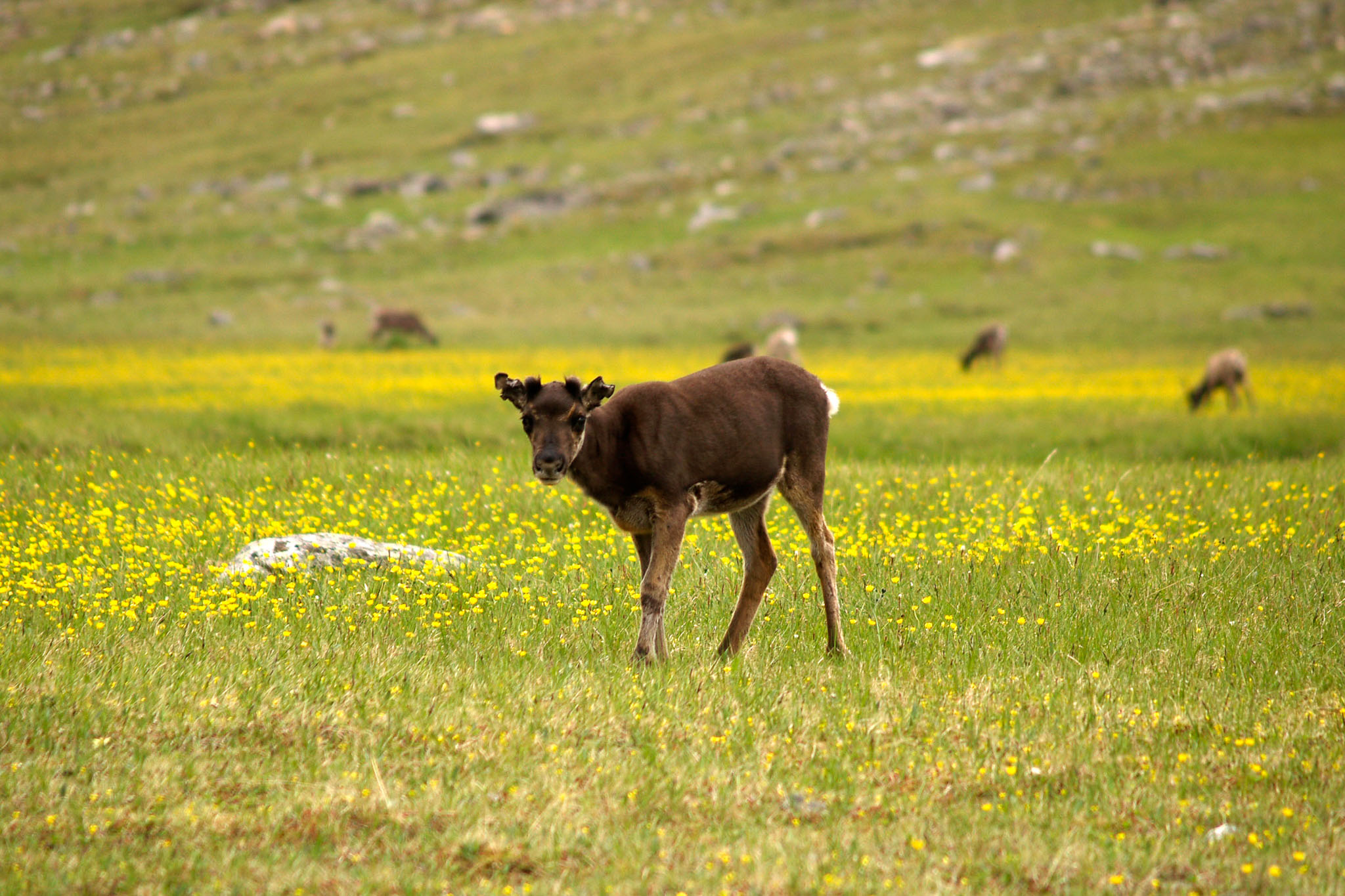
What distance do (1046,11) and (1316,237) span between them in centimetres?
6325

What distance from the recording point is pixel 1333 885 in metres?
Answer: 5.25

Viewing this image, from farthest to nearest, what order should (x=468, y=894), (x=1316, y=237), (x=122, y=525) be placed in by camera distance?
1. (x=1316, y=237)
2. (x=122, y=525)
3. (x=468, y=894)

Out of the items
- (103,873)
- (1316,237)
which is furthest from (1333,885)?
(1316,237)

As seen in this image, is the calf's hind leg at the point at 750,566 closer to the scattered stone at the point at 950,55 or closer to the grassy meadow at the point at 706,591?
the grassy meadow at the point at 706,591

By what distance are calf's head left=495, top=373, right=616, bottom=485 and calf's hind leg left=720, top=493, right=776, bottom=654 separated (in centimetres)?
165

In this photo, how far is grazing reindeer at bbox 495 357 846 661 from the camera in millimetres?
7789

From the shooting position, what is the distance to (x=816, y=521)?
8.89m

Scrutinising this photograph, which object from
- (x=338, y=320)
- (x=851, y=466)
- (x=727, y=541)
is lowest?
(x=338, y=320)

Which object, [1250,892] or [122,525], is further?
[122,525]

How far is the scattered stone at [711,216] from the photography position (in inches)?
2694

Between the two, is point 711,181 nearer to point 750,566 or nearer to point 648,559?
point 750,566

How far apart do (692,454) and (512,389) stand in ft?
4.19

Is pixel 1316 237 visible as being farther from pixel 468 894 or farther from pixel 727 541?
pixel 468 894

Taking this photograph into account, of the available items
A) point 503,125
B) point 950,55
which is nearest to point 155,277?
point 503,125
